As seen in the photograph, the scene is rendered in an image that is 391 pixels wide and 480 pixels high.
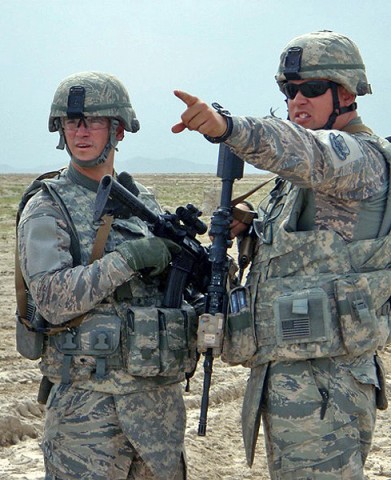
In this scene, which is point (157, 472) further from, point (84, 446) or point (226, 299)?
point (226, 299)

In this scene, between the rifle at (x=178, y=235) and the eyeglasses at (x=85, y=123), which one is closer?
the rifle at (x=178, y=235)

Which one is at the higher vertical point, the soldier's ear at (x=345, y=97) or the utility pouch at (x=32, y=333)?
the soldier's ear at (x=345, y=97)

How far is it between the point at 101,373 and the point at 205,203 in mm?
19998

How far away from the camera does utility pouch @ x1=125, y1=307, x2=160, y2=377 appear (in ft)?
12.5

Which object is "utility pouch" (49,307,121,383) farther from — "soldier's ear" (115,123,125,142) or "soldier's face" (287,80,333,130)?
"soldier's face" (287,80,333,130)

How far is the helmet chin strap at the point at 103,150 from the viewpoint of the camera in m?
4.01

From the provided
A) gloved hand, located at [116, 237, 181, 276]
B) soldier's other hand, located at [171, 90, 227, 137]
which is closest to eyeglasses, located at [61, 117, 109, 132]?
gloved hand, located at [116, 237, 181, 276]

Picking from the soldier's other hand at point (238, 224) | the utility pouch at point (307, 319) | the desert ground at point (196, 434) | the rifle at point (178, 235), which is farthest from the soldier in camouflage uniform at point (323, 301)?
the desert ground at point (196, 434)

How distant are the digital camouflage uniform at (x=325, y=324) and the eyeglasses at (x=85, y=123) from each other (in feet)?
3.25

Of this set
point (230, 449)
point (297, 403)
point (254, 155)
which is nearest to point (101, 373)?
point (297, 403)

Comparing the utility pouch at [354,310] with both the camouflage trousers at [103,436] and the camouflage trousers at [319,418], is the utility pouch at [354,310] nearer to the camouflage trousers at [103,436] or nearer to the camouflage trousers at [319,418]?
the camouflage trousers at [319,418]

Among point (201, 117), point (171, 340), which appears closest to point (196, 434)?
point (171, 340)

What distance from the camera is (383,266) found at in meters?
3.64

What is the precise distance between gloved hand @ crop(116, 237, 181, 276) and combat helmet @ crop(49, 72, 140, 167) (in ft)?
1.63
